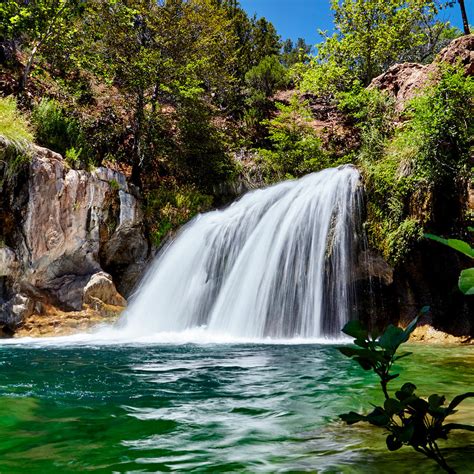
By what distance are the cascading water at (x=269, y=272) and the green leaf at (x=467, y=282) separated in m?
8.14

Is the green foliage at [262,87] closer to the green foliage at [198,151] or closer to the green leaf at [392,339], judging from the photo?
the green foliage at [198,151]

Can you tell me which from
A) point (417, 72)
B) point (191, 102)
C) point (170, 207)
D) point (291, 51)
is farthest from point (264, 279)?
point (291, 51)

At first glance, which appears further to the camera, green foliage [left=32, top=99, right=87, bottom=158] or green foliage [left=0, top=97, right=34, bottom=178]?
green foliage [left=32, top=99, right=87, bottom=158]

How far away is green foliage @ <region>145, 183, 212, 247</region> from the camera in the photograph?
13.2 meters

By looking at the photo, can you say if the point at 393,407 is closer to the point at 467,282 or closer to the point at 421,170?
the point at 467,282

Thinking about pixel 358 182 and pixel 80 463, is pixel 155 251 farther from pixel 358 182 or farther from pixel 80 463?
pixel 80 463

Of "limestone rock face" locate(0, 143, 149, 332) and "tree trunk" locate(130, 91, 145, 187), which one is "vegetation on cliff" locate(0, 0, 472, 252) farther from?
"limestone rock face" locate(0, 143, 149, 332)

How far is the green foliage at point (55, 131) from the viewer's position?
40.4ft

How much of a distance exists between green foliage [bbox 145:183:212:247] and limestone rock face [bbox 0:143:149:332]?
96 centimetres

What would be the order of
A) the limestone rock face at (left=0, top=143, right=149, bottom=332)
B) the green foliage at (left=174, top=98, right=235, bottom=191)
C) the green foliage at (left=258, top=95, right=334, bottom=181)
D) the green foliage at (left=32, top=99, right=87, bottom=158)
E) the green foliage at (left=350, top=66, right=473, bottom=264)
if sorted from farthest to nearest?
1. the green foliage at (left=258, top=95, right=334, bottom=181)
2. the green foliage at (left=174, top=98, right=235, bottom=191)
3. the green foliage at (left=32, top=99, right=87, bottom=158)
4. the limestone rock face at (left=0, top=143, right=149, bottom=332)
5. the green foliage at (left=350, top=66, right=473, bottom=264)

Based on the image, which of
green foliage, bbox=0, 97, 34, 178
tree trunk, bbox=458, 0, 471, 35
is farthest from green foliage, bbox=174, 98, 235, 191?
tree trunk, bbox=458, 0, 471, 35

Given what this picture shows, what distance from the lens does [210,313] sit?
10094mm

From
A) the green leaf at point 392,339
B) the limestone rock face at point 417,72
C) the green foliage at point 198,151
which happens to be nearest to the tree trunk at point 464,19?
the limestone rock face at point 417,72

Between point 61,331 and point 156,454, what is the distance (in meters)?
8.97
